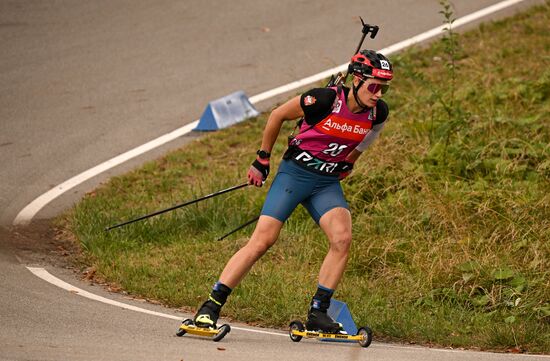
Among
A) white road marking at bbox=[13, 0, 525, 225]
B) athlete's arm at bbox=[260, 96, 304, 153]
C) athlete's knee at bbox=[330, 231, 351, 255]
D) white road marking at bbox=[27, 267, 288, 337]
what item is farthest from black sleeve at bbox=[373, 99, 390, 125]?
white road marking at bbox=[13, 0, 525, 225]

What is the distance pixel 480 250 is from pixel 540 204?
2.62ft

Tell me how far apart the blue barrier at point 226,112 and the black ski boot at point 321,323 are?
18.1ft

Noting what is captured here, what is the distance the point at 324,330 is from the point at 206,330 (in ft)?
2.67

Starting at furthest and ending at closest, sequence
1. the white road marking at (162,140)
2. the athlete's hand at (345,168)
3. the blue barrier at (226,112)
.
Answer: the blue barrier at (226,112)
the white road marking at (162,140)
the athlete's hand at (345,168)

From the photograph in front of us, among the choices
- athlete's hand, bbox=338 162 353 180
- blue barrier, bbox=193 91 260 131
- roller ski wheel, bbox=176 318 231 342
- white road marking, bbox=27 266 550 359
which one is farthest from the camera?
blue barrier, bbox=193 91 260 131

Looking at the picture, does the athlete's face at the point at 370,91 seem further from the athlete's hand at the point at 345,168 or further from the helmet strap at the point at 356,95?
the athlete's hand at the point at 345,168

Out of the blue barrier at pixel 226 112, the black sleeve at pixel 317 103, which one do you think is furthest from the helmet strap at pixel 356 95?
the blue barrier at pixel 226 112

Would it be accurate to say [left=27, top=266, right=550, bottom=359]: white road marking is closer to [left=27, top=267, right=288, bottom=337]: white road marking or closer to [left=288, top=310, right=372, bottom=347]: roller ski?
[left=27, top=267, right=288, bottom=337]: white road marking

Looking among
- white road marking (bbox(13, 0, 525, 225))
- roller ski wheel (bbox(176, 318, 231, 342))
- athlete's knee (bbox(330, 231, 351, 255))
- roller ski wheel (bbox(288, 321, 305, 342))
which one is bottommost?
roller ski wheel (bbox(288, 321, 305, 342))

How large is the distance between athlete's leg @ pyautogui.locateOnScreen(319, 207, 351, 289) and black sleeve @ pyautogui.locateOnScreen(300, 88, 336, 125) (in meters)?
0.67

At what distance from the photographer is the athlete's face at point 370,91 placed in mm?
7609

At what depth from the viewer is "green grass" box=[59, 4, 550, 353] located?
8945 mm

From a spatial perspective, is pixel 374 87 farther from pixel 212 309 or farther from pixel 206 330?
pixel 206 330

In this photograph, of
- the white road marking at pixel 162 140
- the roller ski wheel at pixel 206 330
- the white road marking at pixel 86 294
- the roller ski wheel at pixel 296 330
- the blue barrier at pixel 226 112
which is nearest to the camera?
the roller ski wheel at pixel 206 330
